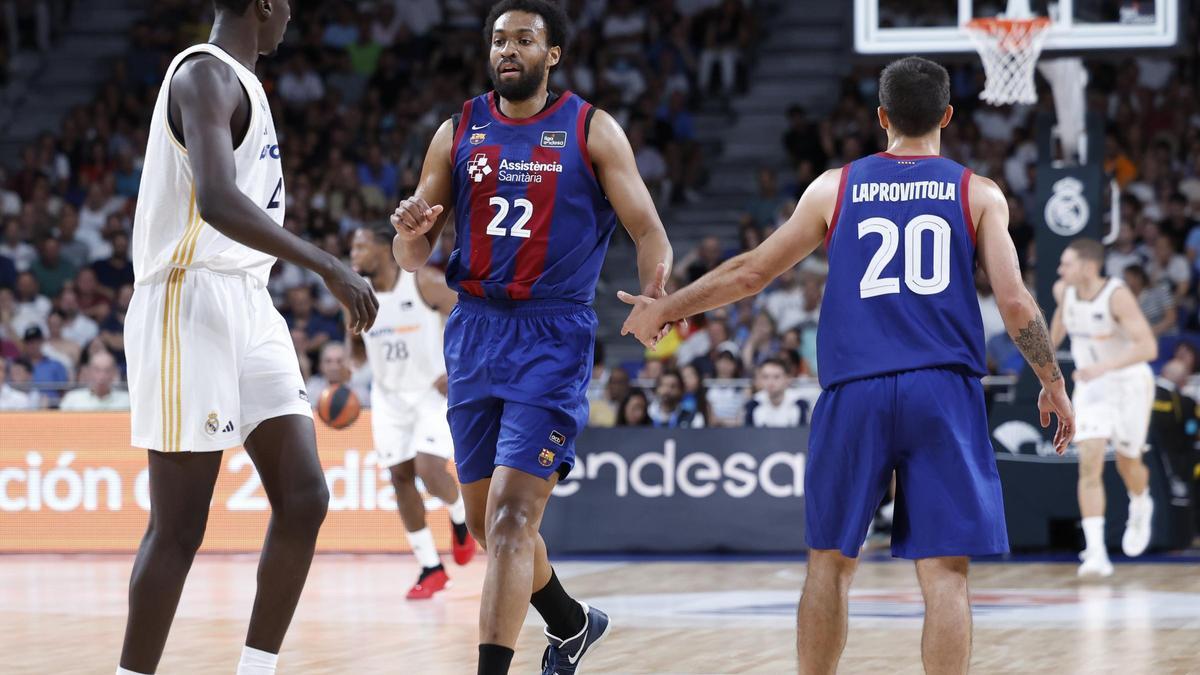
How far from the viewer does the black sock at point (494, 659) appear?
17.3ft

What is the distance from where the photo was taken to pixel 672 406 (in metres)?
13.1

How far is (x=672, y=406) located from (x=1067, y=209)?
11.0ft

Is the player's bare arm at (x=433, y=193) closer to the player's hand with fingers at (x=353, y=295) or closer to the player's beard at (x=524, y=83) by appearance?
the player's beard at (x=524, y=83)

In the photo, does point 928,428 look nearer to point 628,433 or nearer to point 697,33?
point 628,433

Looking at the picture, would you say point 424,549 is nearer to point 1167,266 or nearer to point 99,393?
point 99,393

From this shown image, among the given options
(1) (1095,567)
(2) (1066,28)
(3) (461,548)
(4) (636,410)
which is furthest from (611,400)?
(2) (1066,28)

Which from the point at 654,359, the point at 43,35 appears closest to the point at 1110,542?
the point at 654,359

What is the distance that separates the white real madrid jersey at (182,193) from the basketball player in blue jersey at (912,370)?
160 cm

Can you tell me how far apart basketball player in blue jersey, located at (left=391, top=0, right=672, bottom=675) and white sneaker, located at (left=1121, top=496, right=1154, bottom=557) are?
6.67 metres

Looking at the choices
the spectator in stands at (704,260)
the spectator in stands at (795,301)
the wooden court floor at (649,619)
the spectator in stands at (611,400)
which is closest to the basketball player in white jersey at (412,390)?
the wooden court floor at (649,619)

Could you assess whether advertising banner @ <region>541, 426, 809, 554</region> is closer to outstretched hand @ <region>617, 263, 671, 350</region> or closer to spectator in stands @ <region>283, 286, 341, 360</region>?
spectator in stands @ <region>283, 286, 341, 360</region>

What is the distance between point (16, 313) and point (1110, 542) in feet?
35.4

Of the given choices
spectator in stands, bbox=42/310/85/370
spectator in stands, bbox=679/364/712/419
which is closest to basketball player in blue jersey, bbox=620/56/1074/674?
spectator in stands, bbox=679/364/712/419

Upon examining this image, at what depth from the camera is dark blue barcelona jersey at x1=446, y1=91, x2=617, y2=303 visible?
5727 mm
